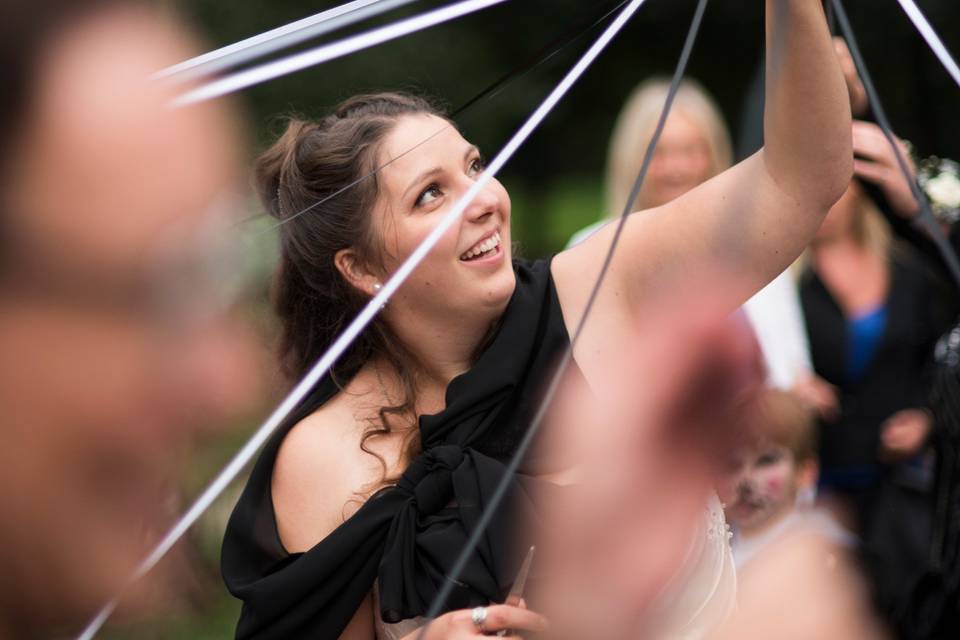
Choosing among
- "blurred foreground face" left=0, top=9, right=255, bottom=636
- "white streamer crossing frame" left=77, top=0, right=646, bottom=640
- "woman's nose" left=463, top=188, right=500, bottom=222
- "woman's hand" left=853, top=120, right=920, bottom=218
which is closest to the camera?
"blurred foreground face" left=0, top=9, right=255, bottom=636

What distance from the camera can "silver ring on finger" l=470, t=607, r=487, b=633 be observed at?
2.25 metres

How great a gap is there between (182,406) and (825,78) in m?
1.09

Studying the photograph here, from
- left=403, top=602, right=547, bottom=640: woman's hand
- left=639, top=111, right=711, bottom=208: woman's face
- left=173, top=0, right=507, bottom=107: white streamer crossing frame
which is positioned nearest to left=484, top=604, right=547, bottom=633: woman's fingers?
left=403, top=602, right=547, bottom=640: woman's hand

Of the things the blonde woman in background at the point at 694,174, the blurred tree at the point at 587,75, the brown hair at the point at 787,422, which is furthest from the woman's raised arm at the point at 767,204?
the blonde woman in background at the point at 694,174

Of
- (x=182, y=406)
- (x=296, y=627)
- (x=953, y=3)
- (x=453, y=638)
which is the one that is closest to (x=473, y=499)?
(x=453, y=638)

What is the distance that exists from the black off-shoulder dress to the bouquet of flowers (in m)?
1.51

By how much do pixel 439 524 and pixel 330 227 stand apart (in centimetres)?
67

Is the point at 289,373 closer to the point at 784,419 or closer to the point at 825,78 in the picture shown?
the point at 825,78

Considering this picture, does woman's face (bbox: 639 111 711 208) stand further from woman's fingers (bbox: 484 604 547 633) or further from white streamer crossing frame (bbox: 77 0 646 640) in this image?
woman's fingers (bbox: 484 604 547 633)

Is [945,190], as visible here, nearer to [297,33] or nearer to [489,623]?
[489,623]

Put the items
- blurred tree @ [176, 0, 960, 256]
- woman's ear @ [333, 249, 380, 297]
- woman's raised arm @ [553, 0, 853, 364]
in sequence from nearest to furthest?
woman's raised arm @ [553, 0, 853, 364], woman's ear @ [333, 249, 380, 297], blurred tree @ [176, 0, 960, 256]

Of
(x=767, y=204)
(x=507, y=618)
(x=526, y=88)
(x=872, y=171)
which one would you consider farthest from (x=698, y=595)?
(x=526, y=88)

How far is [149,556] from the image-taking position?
6.15 ft

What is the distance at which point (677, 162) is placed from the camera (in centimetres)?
384
